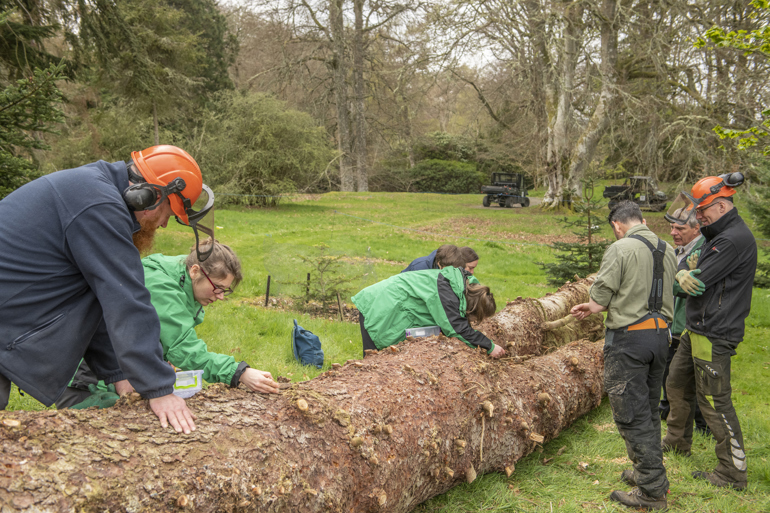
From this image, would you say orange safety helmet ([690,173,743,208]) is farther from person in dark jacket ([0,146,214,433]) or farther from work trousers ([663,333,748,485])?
person in dark jacket ([0,146,214,433])

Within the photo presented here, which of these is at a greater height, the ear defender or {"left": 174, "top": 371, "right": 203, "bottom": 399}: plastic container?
the ear defender

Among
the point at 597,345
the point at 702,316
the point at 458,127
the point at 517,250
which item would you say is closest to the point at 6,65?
the point at 597,345

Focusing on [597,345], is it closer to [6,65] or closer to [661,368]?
[661,368]

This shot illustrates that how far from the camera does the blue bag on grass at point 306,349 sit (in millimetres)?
5121

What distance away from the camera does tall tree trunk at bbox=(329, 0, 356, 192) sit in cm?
2883

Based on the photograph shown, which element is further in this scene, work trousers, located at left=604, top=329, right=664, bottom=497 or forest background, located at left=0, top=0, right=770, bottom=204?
forest background, located at left=0, top=0, right=770, bottom=204

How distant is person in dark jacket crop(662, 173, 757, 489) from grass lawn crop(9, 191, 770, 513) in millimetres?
298

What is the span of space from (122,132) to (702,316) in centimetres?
2299

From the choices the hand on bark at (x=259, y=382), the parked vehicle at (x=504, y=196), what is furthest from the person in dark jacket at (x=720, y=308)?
the parked vehicle at (x=504, y=196)

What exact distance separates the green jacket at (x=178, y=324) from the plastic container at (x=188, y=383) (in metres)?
0.14

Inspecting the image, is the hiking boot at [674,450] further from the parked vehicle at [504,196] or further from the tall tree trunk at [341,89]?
the tall tree trunk at [341,89]

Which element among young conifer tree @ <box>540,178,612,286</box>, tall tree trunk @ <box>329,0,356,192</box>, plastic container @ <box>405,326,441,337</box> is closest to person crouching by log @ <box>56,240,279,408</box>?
plastic container @ <box>405,326,441,337</box>

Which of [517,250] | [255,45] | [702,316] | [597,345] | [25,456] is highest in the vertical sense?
A: [255,45]

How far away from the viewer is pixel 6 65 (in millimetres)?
7121
